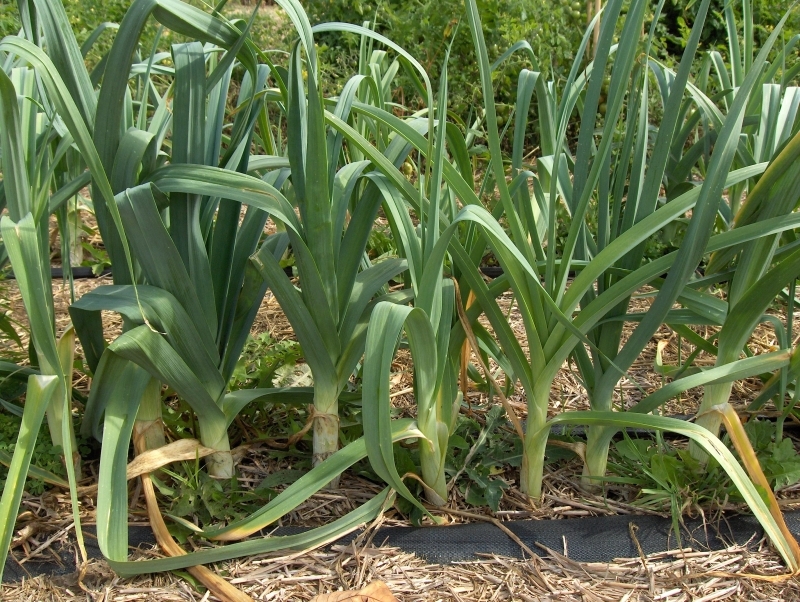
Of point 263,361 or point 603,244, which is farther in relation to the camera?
point 263,361

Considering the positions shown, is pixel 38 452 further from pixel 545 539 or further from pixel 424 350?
pixel 545 539

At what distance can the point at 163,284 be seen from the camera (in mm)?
1086

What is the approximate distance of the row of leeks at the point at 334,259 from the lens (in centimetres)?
100

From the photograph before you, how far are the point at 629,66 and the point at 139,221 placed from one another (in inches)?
28.0

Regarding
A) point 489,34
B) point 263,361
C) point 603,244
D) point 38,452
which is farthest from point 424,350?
point 489,34

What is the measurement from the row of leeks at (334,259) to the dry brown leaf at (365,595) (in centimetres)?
9

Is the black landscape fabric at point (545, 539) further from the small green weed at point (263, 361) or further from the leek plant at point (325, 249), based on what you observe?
the small green weed at point (263, 361)

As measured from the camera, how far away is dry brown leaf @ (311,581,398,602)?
1.07m

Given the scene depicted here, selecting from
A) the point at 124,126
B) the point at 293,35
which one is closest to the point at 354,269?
the point at 124,126

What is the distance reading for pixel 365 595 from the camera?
3.53 ft

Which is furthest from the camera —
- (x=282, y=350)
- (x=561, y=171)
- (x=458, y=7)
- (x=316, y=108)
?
(x=458, y=7)

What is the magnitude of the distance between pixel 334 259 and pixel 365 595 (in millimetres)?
506

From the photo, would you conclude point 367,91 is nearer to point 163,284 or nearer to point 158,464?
point 163,284

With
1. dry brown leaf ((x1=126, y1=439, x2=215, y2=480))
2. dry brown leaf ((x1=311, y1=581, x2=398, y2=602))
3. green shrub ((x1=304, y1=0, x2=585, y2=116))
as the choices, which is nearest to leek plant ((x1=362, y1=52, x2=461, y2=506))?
dry brown leaf ((x1=311, y1=581, x2=398, y2=602))
